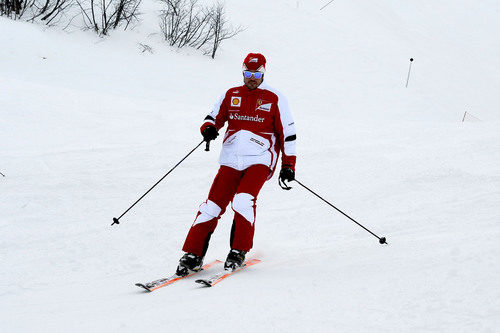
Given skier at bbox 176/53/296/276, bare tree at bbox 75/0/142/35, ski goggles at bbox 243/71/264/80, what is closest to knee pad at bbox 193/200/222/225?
skier at bbox 176/53/296/276

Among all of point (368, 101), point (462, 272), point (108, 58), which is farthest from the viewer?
point (368, 101)

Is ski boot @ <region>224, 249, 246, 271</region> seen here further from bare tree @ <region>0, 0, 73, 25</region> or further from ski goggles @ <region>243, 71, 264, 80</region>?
bare tree @ <region>0, 0, 73, 25</region>

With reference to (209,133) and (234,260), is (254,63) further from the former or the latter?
→ (234,260)

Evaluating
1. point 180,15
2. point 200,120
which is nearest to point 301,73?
point 180,15

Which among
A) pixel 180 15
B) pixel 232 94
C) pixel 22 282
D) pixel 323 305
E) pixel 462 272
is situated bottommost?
pixel 22 282

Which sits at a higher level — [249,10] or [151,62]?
[249,10]

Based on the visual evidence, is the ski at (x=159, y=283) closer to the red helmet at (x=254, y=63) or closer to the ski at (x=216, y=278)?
the ski at (x=216, y=278)

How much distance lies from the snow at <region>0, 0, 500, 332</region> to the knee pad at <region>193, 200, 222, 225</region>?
588mm

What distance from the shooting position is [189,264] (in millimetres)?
4441

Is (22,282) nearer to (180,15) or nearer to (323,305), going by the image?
(323,305)

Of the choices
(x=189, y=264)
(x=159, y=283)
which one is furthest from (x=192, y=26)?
(x=159, y=283)

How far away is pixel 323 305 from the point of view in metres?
3.09

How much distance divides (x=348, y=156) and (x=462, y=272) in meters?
5.44

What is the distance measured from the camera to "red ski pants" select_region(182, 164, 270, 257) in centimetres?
449
